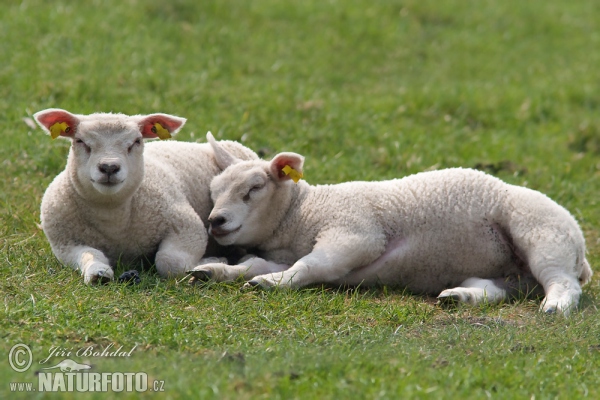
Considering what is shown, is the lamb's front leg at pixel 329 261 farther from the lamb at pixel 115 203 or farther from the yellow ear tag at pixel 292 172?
the lamb at pixel 115 203

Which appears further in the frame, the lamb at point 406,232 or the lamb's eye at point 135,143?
the lamb at point 406,232

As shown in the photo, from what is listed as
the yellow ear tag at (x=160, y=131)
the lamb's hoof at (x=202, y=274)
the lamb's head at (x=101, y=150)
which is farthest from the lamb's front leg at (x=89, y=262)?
the yellow ear tag at (x=160, y=131)

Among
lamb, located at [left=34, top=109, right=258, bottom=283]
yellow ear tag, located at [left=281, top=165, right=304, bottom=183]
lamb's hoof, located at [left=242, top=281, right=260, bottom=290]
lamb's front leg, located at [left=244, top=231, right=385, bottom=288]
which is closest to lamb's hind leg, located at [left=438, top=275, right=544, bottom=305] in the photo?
lamb's front leg, located at [left=244, top=231, right=385, bottom=288]

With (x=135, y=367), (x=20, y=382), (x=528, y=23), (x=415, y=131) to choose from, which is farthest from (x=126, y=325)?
(x=528, y=23)

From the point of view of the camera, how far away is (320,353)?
5379mm

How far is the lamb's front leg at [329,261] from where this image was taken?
6758mm

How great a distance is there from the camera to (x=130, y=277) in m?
6.59

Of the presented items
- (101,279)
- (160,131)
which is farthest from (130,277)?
(160,131)

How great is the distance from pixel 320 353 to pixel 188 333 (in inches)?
33.6

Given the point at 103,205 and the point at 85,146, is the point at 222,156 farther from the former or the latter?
the point at 85,146

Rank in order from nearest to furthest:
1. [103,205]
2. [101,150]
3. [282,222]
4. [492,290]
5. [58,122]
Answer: [101,150] < [58,122] < [103,205] < [492,290] < [282,222]

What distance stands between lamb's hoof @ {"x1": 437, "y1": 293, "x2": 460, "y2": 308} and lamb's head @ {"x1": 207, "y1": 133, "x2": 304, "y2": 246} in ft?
4.92

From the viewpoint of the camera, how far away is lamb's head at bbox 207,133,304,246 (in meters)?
7.21

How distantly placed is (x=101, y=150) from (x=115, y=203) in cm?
48
